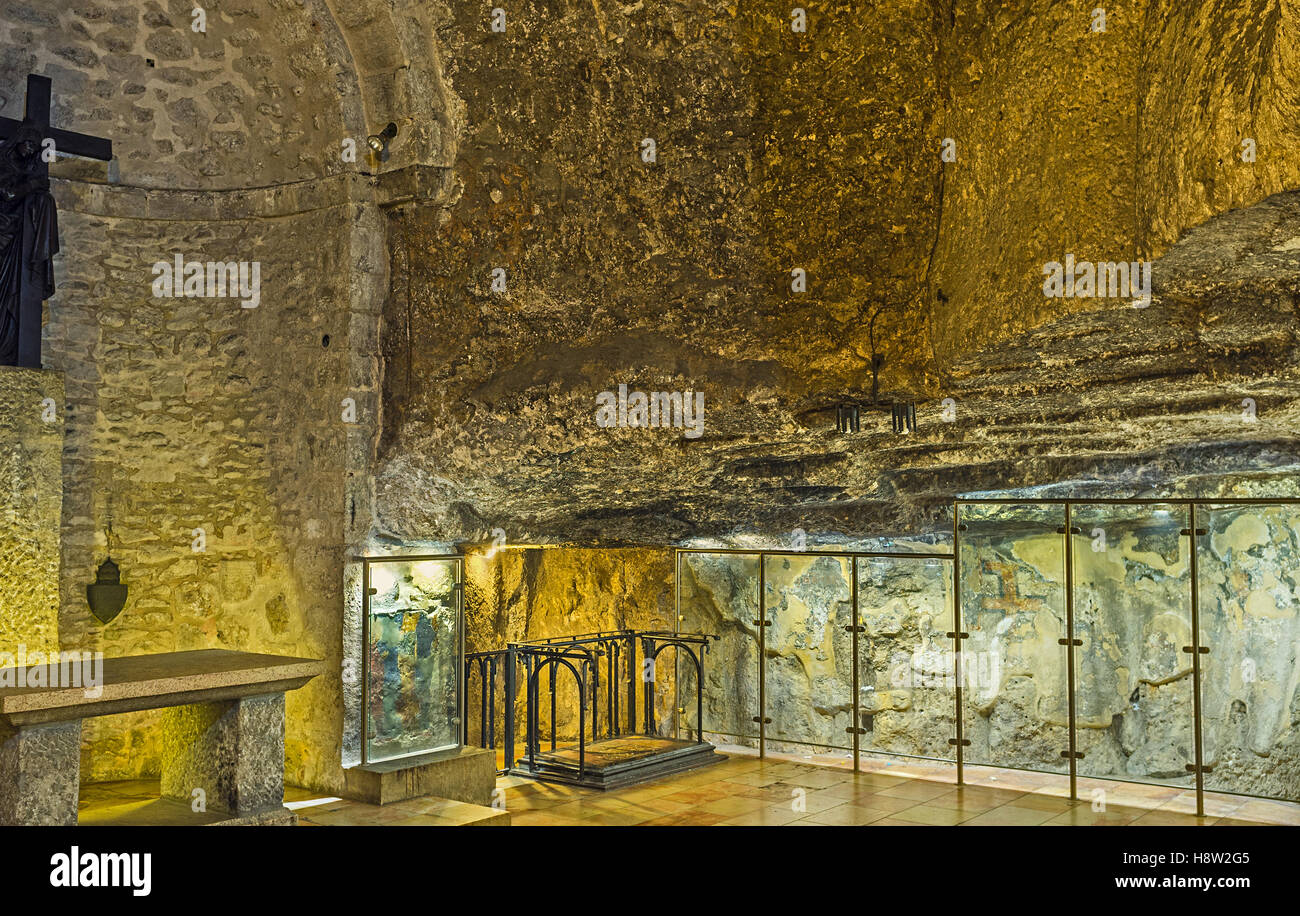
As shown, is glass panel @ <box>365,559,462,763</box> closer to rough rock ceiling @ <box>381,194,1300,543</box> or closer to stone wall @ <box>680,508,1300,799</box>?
rough rock ceiling @ <box>381,194,1300,543</box>

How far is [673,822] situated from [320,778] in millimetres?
2195

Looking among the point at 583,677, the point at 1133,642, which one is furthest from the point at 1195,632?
the point at 583,677

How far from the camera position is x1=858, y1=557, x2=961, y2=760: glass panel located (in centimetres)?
809

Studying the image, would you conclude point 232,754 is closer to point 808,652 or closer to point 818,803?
point 818,803

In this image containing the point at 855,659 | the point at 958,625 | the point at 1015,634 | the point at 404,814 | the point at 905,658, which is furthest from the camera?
the point at 905,658

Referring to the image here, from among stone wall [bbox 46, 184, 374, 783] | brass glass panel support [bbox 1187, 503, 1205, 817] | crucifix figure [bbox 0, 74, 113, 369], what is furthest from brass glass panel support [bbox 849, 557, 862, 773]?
crucifix figure [bbox 0, 74, 113, 369]

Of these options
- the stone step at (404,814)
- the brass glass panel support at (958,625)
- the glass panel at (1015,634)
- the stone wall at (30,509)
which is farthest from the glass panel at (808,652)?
the stone wall at (30,509)

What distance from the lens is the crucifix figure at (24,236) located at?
6332 millimetres

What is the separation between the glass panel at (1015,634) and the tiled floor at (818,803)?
226mm

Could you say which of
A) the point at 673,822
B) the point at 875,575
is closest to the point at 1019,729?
the point at 875,575

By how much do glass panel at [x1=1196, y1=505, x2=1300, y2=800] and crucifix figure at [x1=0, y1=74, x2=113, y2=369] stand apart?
7.23 meters

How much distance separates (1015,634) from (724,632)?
242 centimetres

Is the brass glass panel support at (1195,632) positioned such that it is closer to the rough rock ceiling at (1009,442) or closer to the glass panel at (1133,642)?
the glass panel at (1133,642)

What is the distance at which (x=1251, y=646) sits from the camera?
684 centimetres
